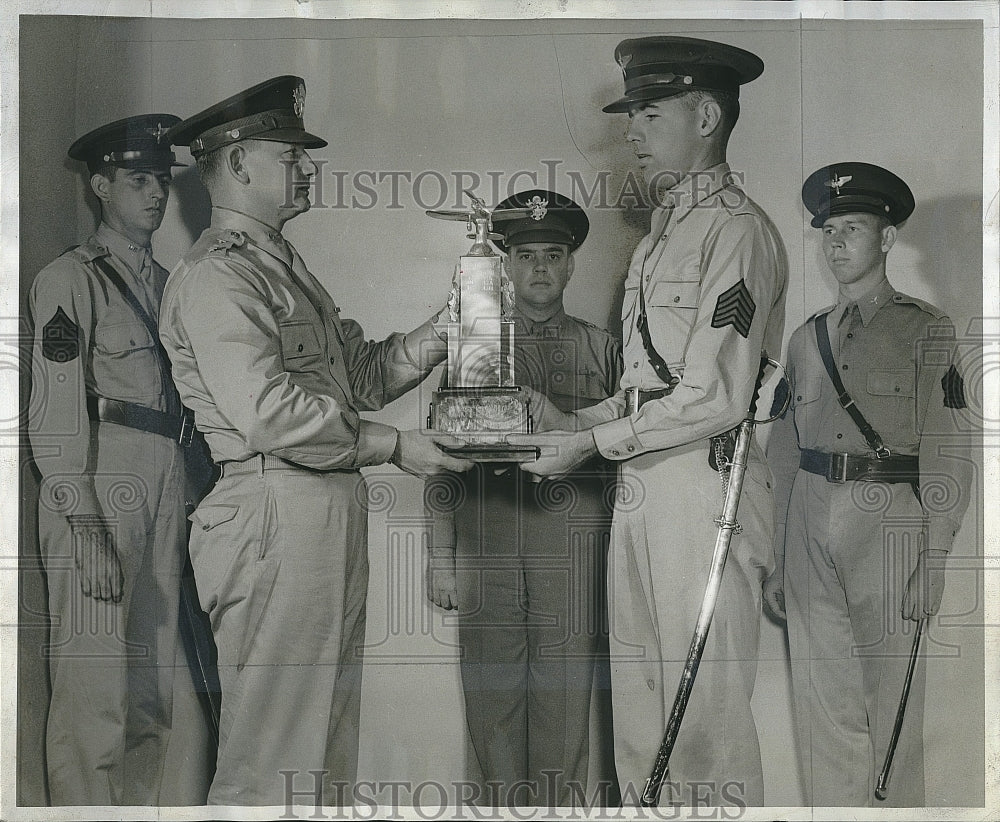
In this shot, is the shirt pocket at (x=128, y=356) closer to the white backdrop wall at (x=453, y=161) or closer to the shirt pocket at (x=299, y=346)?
the white backdrop wall at (x=453, y=161)

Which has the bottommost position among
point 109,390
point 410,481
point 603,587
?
point 603,587

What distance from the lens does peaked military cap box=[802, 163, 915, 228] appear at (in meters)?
3.26

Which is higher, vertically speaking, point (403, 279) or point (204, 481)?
point (403, 279)

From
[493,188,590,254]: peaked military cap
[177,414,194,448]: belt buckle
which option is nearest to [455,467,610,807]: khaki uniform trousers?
[493,188,590,254]: peaked military cap

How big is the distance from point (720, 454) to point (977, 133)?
4.59 feet

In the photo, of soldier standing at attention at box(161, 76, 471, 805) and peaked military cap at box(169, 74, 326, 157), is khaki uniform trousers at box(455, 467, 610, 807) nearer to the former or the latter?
soldier standing at attention at box(161, 76, 471, 805)

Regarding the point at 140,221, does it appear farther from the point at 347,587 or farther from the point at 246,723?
the point at 246,723

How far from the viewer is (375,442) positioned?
3.25m

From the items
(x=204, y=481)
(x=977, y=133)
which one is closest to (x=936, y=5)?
(x=977, y=133)

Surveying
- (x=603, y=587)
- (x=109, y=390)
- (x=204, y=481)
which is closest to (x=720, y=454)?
(x=603, y=587)

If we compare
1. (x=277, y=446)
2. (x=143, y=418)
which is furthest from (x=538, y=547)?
(x=143, y=418)

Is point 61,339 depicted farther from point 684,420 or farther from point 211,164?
point 684,420

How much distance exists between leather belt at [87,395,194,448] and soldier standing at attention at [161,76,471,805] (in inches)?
2.4

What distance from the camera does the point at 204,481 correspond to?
127 inches
